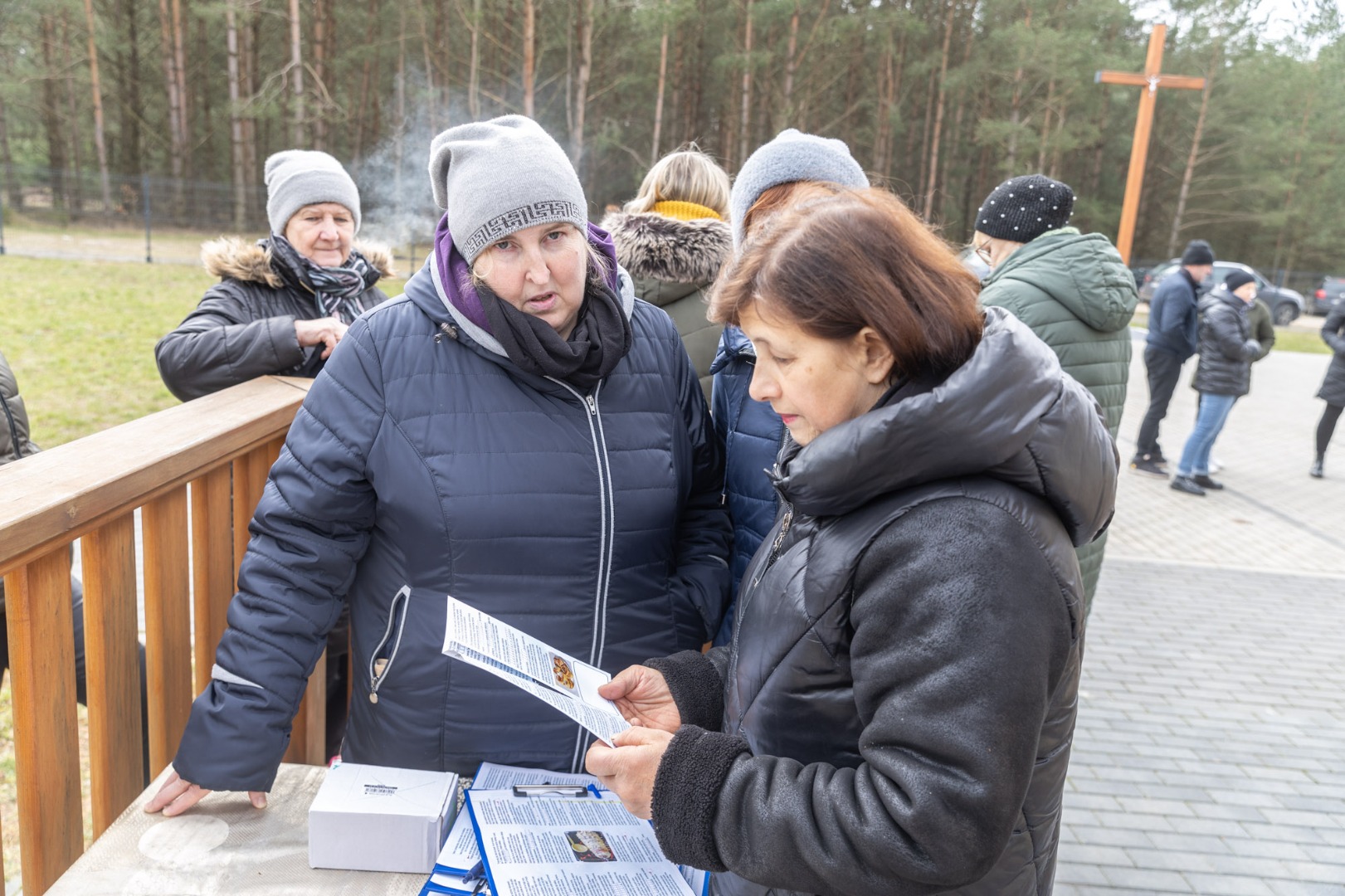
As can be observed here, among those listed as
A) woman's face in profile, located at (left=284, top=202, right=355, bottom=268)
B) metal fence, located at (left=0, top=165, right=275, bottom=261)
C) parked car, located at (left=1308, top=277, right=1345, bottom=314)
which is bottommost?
parked car, located at (left=1308, top=277, right=1345, bottom=314)

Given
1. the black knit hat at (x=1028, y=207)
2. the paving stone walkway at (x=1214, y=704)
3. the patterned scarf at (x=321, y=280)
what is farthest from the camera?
the black knit hat at (x=1028, y=207)

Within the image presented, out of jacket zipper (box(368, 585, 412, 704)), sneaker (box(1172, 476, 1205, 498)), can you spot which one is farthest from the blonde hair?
sneaker (box(1172, 476, 1205, 498))

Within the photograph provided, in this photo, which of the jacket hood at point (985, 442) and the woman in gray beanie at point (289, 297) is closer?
the jacket hood at point (985, 442)

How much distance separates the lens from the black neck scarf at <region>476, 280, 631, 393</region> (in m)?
1.91

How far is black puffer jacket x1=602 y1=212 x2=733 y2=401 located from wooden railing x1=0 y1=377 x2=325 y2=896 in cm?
97

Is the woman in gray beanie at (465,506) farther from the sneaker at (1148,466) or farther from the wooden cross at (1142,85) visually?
the wooden cross at (1142,85)

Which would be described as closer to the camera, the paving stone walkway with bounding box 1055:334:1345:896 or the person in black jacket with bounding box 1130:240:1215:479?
the paving stone walkway with bounding box 1055:334:1345:896

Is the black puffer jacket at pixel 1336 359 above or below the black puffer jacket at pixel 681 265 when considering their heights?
below

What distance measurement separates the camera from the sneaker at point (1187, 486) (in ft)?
28.3

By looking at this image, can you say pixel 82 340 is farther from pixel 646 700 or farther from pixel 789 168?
pixel 646 700

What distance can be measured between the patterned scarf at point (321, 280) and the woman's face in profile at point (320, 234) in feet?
0.24

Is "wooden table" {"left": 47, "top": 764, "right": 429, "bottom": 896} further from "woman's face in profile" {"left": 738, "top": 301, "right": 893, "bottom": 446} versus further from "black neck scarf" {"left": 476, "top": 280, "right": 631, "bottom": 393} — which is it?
"woman's face in profile" {"left": 738, "top": 301, "right": 893, "bottom": 446}

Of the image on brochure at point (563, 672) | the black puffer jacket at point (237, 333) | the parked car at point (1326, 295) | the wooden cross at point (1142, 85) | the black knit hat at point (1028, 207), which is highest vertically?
the wooden cross at point (1142, 85)

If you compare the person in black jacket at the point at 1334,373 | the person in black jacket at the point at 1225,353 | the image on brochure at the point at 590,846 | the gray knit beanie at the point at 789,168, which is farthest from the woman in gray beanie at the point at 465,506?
the person in black jacket at the point at 1334,373
